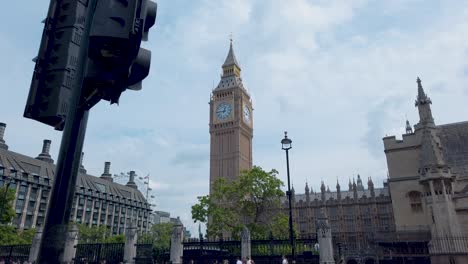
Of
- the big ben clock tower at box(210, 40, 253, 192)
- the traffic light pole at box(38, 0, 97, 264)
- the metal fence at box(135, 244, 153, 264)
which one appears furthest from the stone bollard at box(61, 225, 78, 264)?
the big ben clock tower at box(210, 40, 253, 192)

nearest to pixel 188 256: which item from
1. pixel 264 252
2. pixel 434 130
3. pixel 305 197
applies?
pixel 264 252

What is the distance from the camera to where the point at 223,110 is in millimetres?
100875

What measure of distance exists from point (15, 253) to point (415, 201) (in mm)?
40564

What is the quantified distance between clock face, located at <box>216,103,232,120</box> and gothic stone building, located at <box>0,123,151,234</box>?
35.2 m

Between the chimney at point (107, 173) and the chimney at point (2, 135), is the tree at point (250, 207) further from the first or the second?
the chimney at point (107, 173)

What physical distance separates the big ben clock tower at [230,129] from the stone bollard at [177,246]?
68.5 m

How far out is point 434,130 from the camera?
36.5m

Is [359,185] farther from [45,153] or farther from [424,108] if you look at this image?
[45,153]

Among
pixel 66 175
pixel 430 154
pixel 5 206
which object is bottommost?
pixel 66 175

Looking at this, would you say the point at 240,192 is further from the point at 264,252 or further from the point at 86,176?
the point at 86,176

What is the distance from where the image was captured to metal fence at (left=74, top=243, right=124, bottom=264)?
2556cm

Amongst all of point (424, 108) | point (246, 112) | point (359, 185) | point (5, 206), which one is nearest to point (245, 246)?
point (424, 108)

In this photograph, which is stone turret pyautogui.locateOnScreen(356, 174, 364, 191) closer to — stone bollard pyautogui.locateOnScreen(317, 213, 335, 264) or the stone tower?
the stone tower

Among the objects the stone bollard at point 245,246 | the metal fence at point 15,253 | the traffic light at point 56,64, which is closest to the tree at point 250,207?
the stone bollard at point 245,246
